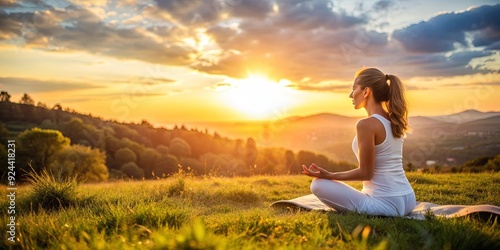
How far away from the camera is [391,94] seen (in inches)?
228

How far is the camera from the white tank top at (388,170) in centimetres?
589

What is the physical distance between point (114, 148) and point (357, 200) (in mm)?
66169

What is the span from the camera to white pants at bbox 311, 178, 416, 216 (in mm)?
6008

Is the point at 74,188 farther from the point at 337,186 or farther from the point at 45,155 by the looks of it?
the point at 45,155

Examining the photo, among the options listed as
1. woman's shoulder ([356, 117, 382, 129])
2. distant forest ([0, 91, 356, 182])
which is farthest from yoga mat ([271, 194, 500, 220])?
distant forest ([0, 91, 356, 182])

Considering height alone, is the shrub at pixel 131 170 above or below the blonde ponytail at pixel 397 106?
below

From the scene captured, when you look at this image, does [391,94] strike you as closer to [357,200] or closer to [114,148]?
[357,200]

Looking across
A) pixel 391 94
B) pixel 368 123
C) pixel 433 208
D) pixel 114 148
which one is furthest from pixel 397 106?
pixel 114 148

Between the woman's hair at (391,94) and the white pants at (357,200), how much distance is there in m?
1.02

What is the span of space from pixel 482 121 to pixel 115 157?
171ft

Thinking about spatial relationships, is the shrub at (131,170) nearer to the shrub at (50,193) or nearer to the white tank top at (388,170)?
the shrub at (50,193)

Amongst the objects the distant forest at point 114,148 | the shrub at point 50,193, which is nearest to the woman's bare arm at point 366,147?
the shrub at point 50,193

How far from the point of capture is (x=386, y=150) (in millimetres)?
5898

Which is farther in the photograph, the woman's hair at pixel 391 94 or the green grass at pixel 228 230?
the woman's hair at pixel 391 94
